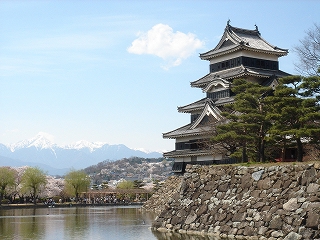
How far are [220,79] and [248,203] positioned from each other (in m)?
18.9

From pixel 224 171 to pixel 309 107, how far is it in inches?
181

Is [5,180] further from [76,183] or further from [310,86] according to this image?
[310,86]


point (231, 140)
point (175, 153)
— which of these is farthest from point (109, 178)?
point (231, 140)

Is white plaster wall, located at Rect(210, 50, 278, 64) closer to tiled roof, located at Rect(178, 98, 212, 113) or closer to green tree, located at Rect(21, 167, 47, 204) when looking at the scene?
tiled roof, located at Rect(178, 98, 212, 113)

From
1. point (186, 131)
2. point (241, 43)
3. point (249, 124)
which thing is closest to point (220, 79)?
point (241, 43)

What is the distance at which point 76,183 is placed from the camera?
7162 cm

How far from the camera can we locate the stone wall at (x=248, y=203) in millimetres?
18703

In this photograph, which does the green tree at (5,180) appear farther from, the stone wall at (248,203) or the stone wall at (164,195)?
the stone wall at (248,203)

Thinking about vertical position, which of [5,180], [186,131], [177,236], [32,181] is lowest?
[177,236]

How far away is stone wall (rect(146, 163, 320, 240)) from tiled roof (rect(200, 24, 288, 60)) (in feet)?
53.8

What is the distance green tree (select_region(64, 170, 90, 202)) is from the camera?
71.6 meters

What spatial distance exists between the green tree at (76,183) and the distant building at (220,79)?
31830 mm

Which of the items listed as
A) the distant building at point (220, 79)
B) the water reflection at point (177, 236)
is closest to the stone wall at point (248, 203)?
the water reflection at point (177, 236)

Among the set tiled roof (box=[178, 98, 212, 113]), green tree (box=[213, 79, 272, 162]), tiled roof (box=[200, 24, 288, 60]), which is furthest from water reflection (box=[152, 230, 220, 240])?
tiled roof (box=[200, 24, 288, 60])
